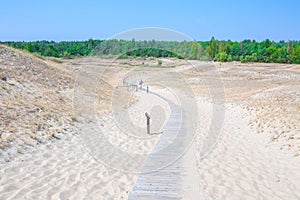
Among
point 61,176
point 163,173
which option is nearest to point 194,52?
point 163,173

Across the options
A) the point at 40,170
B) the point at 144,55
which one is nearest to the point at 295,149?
the point at 40,170

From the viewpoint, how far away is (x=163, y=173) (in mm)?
8188

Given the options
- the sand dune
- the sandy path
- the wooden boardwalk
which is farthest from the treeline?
the sandy path

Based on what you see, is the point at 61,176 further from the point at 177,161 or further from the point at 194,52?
the point at 194,52

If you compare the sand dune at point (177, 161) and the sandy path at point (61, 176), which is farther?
the sand dune at point (177, 161)

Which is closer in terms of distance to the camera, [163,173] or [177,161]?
[163,173]

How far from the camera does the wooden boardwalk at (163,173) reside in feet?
22.8

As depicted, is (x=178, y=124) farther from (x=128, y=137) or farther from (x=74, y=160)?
(x=74, y=160)

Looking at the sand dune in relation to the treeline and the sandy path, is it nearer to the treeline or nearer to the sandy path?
the sandy path

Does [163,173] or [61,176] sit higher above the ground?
[163,173]

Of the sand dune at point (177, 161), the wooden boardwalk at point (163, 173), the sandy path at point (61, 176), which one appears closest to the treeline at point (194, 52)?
the sand dune at point (177, 161)

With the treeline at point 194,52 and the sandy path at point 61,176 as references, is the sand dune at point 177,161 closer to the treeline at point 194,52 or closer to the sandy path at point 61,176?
the sandy path at point 61,176

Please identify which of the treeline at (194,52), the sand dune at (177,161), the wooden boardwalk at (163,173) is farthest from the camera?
the treeline at (194,52)

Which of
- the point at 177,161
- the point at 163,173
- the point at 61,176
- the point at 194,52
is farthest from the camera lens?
the point at 194,52
